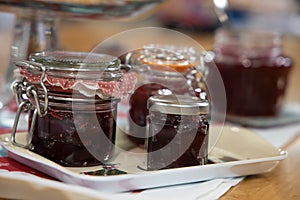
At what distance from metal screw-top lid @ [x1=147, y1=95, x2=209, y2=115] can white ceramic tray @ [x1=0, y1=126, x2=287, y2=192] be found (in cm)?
6

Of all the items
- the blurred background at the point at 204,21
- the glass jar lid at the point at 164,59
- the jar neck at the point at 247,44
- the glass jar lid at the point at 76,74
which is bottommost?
the glass jar lid at the point at 76,74

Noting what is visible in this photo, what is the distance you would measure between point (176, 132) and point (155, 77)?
0.53 ft

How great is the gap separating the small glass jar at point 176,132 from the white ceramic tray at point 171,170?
0.06 ft

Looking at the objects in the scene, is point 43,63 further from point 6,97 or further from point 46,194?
point 6,97

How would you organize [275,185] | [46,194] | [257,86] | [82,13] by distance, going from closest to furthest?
[46,194], [275,185], [82,13], [257,86]

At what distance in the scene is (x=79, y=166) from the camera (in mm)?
575

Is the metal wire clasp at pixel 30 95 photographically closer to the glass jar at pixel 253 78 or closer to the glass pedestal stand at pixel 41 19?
the glass pedestal stand at pixel 41 19

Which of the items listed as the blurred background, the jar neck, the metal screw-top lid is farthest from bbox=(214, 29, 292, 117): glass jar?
the blurred background

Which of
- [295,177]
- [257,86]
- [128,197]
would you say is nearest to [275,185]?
[295,177]

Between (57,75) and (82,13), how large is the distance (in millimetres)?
256

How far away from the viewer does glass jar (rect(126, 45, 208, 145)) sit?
0.69 m

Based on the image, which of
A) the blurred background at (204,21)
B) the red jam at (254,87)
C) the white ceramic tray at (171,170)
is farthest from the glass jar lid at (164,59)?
the blurred background at (204,21)

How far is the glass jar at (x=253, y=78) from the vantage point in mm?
957

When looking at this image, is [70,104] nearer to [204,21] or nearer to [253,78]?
[253,78]
